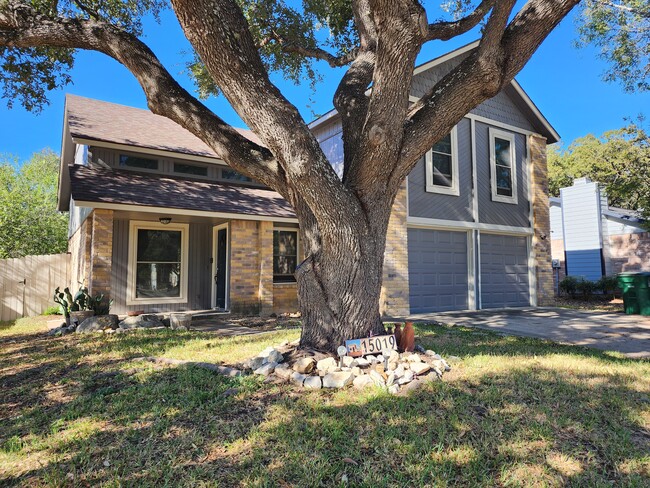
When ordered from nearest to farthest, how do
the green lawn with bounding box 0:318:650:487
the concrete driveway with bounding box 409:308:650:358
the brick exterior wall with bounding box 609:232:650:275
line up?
1. the green lawn with bounding box 0:318:650:487
2. the concrete driveway with bounding box 409:308:650:358
3. the brick exterior wall with bounding box 609:232:650:275

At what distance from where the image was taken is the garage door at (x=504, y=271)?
36.8 feet

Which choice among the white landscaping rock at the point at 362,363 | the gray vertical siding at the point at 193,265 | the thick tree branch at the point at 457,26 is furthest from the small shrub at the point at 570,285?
the white landscaping rock at the point at 362,363

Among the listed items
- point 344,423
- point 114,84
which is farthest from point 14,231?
point 344,423

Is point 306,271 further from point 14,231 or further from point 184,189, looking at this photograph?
point 14,231

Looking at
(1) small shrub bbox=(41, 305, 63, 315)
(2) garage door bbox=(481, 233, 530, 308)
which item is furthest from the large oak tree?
(1) small shrub bbox=(41, 305, 63, 315)

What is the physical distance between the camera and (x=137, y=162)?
10.5m

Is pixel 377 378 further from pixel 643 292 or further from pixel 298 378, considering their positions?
pixel 643 292

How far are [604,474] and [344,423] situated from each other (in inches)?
67.1

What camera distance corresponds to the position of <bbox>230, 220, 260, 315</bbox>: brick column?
31.4ft

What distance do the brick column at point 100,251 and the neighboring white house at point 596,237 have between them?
18.1 metres

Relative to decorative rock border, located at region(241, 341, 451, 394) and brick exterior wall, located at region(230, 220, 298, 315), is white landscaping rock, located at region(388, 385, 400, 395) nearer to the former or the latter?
decorative rock border, located at region(241, 341, 451, 394)

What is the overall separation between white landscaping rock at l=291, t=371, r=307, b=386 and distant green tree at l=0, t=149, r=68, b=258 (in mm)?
21503

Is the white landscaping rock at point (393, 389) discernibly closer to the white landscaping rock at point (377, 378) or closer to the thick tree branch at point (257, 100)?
the white landscaping rock at point (377, 378)

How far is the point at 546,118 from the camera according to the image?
478 inches
